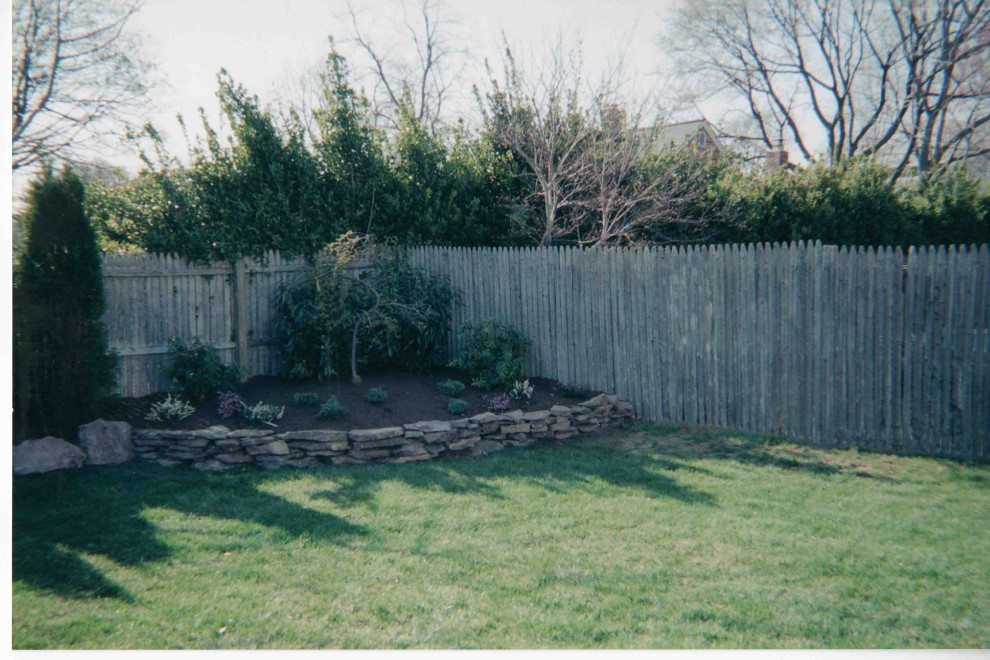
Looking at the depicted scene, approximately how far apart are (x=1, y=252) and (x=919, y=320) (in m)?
7.32

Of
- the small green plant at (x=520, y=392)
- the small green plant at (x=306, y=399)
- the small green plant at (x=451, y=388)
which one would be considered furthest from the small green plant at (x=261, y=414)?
the small green plant at (x=520, y=392)

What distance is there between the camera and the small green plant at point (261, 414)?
232 inches

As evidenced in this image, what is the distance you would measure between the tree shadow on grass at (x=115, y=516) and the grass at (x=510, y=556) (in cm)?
2

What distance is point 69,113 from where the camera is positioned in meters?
9.05

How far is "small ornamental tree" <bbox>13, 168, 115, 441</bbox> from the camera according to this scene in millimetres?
5371

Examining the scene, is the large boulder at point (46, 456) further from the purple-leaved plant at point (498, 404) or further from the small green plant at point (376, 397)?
the purple-leaved plant at point (498, 404)

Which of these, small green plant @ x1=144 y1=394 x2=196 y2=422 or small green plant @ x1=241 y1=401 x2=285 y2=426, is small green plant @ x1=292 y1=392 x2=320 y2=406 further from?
small green plant @ x1=144 y1=394 x2=196 y2=422

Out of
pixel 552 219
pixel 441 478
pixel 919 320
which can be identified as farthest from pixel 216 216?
pixel 919 320

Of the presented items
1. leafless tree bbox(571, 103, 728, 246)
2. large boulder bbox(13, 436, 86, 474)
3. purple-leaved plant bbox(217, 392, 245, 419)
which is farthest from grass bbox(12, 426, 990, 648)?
leafless tree bbox(571, 103, 728, 246)

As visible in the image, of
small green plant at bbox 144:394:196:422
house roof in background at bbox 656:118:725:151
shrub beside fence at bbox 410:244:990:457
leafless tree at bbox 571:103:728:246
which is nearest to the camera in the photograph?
shrub beside fence at bbox 410:244:990:457

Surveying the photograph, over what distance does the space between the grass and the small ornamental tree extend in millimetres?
749

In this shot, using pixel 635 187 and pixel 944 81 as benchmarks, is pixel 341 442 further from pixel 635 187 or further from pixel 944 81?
pixel 944 81

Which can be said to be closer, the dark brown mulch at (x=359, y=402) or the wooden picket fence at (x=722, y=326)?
the wooden picket fence at (x=722, y=326)

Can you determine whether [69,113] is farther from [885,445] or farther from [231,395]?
[885,445]
